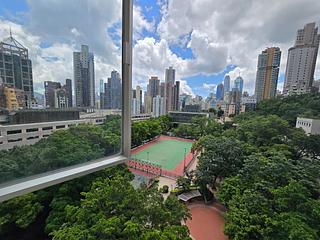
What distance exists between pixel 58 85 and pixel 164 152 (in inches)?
364

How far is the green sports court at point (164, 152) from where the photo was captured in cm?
847

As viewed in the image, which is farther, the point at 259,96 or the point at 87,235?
the point at 259,96

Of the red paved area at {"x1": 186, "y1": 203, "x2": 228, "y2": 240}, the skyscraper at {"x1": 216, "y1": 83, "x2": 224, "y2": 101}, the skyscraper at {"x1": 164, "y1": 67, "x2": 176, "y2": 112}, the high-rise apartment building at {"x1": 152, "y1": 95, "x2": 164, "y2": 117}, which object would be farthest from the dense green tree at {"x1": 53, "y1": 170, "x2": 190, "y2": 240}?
the skyscraper at {"x1": 216, "y1": 83, "x2": 224, "y2": 101}

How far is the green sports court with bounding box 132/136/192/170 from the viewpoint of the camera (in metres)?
8.47

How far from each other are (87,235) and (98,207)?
1.49 feet

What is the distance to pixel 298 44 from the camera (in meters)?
13.2

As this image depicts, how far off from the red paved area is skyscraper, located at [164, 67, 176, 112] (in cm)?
1475

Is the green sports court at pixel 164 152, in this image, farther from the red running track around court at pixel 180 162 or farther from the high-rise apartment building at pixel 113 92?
the high-rise apartment building at pixel 113 92

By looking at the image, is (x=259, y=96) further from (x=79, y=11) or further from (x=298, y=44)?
(x=79, y=11)

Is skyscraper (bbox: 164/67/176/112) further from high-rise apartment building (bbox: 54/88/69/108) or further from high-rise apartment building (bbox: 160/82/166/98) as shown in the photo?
high-rise apartment building (bbox: 54/88/69/108)

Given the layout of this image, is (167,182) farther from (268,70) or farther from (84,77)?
(268,70)

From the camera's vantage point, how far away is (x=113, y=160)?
3.78ft

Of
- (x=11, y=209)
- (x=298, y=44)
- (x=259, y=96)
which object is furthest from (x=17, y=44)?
(x=259, y=96)

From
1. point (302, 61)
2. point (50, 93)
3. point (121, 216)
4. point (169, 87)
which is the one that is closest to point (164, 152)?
point (121, 216)
